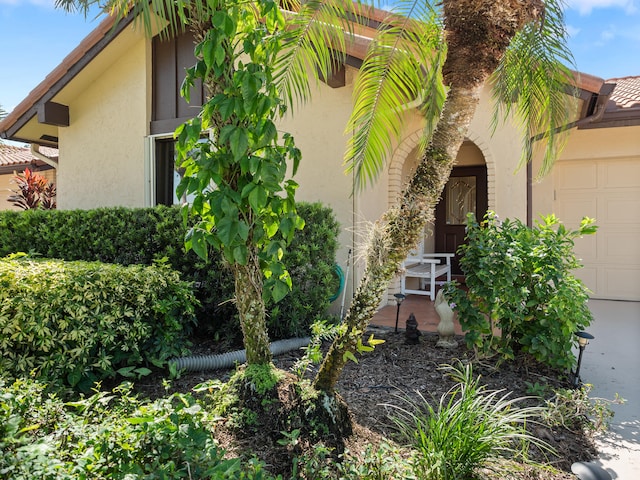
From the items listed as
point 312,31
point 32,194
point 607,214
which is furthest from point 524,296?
point 32,194

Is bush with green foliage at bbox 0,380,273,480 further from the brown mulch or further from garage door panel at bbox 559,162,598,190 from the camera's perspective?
garage door panel at bbox 559,162,598,190

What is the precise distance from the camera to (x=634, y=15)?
7594 millimetres

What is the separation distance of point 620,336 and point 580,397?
310 cm

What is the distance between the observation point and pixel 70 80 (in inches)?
359

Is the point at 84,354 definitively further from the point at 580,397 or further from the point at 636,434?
the point at 636,434

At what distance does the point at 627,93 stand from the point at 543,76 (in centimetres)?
556

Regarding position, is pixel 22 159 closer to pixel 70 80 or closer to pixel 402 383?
pixel 70 80

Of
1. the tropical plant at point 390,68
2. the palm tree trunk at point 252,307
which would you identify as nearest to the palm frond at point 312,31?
the tropical plant at point 390,68

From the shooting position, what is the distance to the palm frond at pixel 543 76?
399cm

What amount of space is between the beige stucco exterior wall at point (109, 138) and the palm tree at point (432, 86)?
6.89 m

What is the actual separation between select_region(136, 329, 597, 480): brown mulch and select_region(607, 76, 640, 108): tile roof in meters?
5.20

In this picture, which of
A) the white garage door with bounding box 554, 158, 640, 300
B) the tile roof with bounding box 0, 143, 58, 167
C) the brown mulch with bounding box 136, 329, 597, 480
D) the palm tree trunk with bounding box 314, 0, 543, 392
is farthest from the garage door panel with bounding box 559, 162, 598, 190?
the tile roof with bounding box 0, 143, 58, 167

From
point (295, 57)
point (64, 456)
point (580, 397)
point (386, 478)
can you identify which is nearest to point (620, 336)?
point (580, 397)

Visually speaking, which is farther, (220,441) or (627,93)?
(627,93)
